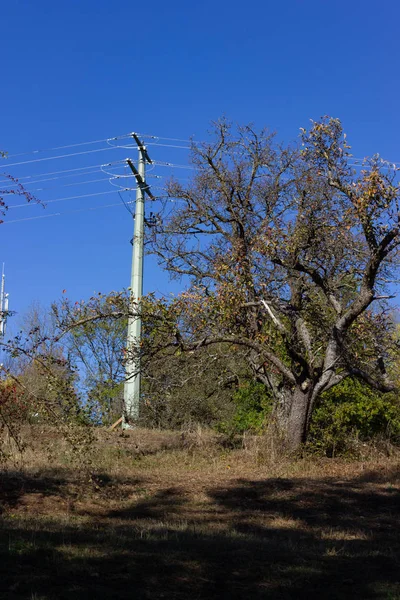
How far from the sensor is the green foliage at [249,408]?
62.6 feet

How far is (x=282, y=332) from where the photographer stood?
1474 cm

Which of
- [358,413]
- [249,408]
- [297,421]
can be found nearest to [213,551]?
[297,421]

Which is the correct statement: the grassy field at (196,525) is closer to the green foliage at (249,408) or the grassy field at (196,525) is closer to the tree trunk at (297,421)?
the tree trunk at (297,421)

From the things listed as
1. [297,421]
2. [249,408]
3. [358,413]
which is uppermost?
[249,408]

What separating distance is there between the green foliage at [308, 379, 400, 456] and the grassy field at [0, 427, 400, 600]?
1.54 metres

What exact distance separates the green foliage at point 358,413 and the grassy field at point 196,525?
1.54m

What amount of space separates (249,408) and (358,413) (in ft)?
13.4

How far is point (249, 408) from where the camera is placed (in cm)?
2025

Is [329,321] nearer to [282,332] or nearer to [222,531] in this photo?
[282,332]

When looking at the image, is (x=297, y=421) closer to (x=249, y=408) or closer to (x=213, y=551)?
(x=249, y=408)

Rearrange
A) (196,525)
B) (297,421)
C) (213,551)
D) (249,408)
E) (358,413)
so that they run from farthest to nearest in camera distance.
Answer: (249,408), (358,413), (297,421), (196,525), (213,551)

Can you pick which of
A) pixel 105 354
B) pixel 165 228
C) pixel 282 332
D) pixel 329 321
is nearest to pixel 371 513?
pixel 282 332

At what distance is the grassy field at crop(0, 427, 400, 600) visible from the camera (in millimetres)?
6000

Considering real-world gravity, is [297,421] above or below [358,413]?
below
